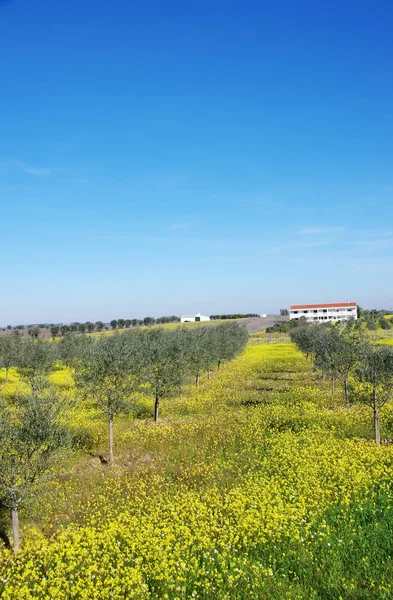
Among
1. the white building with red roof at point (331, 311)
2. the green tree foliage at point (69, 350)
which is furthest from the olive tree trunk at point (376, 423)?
the white building with red roof at point (331, 311)

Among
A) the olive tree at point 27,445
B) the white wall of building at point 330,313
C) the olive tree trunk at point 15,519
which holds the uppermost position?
the white wall of building at point 330,313

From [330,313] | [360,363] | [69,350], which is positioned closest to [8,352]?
[69,350]

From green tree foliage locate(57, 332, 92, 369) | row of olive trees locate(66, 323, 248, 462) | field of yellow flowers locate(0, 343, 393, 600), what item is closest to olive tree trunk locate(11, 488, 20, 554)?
field of yellow flowers locate(0, 343, 393, 600)

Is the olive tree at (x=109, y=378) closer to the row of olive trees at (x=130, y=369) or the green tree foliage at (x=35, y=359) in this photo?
the row of olive trees at (x=130, y=369)

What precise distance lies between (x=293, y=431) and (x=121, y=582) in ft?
59.1

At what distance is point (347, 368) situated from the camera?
34.6 metres

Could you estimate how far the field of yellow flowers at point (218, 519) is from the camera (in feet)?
37.9

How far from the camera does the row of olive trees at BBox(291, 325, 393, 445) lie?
2583 centimetres

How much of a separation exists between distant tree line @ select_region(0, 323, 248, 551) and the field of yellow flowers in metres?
1.08

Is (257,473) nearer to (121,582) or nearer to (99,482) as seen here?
(99,482)

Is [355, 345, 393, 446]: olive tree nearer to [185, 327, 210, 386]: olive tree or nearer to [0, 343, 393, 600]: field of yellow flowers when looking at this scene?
[0, 343, 393, 600]: field of yellow flowers

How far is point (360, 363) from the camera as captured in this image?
27.1m

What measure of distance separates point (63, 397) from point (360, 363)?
1835 cm

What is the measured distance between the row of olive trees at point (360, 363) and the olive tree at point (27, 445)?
18.0m
